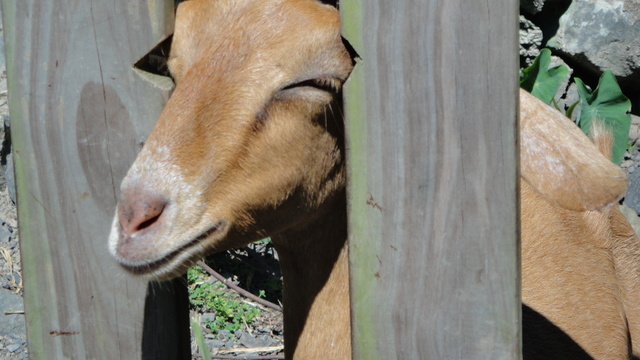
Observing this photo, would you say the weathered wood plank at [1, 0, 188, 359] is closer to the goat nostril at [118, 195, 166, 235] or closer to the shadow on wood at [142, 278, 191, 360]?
the shadow on wood at [142, 278, 191, 360]

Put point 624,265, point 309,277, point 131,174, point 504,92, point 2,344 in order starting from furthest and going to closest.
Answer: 1. point 2,344
2. point 624,265
3. point 309,277
4. point 131,174
5. point 504,92

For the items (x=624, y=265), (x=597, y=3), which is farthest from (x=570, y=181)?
(x=597, y=3)

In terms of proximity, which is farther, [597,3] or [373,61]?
[597,3]

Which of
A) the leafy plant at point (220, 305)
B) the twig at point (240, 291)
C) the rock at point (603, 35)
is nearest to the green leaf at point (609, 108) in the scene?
the rock at point (603, 35)

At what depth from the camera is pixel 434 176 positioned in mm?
1826

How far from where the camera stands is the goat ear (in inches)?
84.7

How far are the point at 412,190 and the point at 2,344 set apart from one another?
3417 mm

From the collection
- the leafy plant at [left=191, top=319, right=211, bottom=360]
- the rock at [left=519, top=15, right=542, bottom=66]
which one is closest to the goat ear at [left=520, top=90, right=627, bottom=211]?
the leafy plant at [left=191, top=319, right=211, bottom=360]

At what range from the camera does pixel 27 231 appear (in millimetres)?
2164

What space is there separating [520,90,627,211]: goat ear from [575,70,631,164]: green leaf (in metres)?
3.59

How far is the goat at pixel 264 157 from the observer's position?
2.08 metres

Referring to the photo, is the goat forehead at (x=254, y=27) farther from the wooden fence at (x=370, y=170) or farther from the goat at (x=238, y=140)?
the wooden fence at (x=370, y=170)

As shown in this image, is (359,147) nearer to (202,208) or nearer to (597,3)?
(202,208)

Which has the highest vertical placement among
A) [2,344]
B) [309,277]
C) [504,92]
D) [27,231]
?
[504,92]
